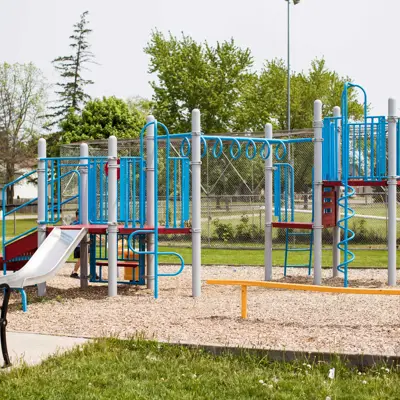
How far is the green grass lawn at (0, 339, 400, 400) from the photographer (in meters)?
5.46

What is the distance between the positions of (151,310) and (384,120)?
528cm

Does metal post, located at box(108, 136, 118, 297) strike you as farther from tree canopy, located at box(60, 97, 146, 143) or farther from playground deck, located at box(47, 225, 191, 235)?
tree canopy, located at box(60, 97, 146, 143)

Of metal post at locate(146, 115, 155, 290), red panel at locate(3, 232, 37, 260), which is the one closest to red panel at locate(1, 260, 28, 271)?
red panel at locate(3, 232, 37, 260)

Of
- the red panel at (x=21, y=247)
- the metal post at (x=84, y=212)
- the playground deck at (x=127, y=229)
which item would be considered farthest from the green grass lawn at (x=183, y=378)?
the red panel at (x=21, y=247)

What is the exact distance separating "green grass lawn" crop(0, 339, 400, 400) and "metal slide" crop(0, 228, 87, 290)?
3262 millimetres

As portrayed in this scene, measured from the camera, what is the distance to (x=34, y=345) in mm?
7191

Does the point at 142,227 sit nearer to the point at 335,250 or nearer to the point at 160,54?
the point at 335,250

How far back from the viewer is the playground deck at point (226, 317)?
7.08 meters

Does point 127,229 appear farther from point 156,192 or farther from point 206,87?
point 206,87

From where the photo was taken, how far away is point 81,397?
5426 millimetres

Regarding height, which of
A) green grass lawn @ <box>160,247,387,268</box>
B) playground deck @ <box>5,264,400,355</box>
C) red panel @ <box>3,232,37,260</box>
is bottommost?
green grass lawn @ <box>160,247,387,268</box>

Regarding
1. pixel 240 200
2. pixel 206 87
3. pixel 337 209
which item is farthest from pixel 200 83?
pixel 337 209

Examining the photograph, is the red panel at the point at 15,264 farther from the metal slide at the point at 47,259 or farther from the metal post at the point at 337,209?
the metal post at the point at 337,209

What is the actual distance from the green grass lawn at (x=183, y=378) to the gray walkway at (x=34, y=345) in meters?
0.26
